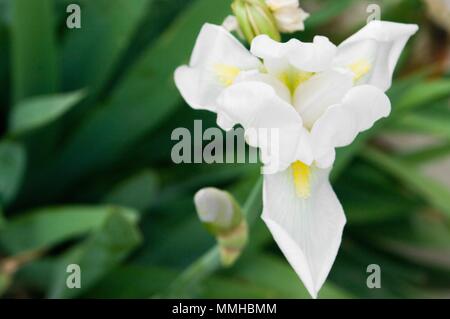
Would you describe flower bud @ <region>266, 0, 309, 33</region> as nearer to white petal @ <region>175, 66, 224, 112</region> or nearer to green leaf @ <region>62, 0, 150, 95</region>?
white petal @ <region>175, 66, 224, 112</region>

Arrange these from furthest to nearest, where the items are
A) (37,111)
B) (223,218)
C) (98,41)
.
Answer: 1. (98,41)
2. (37,111)
3. (223,218)

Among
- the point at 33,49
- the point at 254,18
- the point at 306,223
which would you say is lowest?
the point at 306,223

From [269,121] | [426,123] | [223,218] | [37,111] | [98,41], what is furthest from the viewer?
[426,123]

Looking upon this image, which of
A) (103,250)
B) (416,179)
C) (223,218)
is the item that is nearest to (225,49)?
(223,218)

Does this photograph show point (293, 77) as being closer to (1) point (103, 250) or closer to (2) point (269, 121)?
(2) point (269, 121)

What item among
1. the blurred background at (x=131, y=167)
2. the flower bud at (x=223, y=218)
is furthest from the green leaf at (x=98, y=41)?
the flower bud at (x=223, y=218)

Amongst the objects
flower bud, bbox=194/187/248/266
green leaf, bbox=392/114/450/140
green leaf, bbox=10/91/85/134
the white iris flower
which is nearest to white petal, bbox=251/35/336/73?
the white iris flower

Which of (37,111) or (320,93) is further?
(37,111)

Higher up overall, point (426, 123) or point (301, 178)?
point (426, 123)
